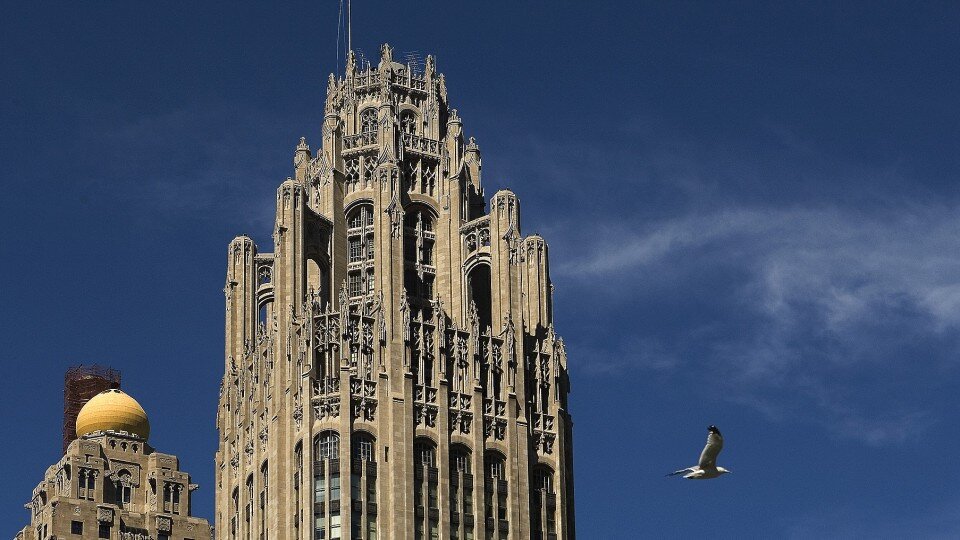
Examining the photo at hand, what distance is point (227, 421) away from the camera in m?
162

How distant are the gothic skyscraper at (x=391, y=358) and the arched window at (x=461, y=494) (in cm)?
9

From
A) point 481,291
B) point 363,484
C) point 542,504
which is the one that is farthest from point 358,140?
point 542,504

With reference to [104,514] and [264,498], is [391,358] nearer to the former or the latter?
[264,498]

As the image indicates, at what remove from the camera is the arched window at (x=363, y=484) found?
14775cm

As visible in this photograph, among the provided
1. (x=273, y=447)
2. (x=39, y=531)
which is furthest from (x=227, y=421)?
(x=39, y=531)

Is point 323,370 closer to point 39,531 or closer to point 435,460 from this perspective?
point 435,460

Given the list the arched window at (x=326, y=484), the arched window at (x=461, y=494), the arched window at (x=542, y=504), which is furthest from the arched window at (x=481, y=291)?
the arched window at (x=326, y=484)

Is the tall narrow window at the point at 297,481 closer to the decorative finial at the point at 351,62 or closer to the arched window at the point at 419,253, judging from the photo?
the arched window at the point at 419,253

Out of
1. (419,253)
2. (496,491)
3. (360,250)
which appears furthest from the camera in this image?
(419,253)

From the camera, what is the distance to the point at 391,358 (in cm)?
15325

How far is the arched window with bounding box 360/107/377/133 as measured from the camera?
170125 millimetres

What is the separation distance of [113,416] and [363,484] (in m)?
51.0

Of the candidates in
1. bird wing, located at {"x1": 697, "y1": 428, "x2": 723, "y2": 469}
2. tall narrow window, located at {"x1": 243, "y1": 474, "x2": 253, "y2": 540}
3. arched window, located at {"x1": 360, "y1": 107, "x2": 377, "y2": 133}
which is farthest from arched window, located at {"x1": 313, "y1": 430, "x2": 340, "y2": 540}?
bird wing, located at {"x1": 697, "y1": 428, "x2": 723, "y2": 469}

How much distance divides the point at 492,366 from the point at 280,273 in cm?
1503
